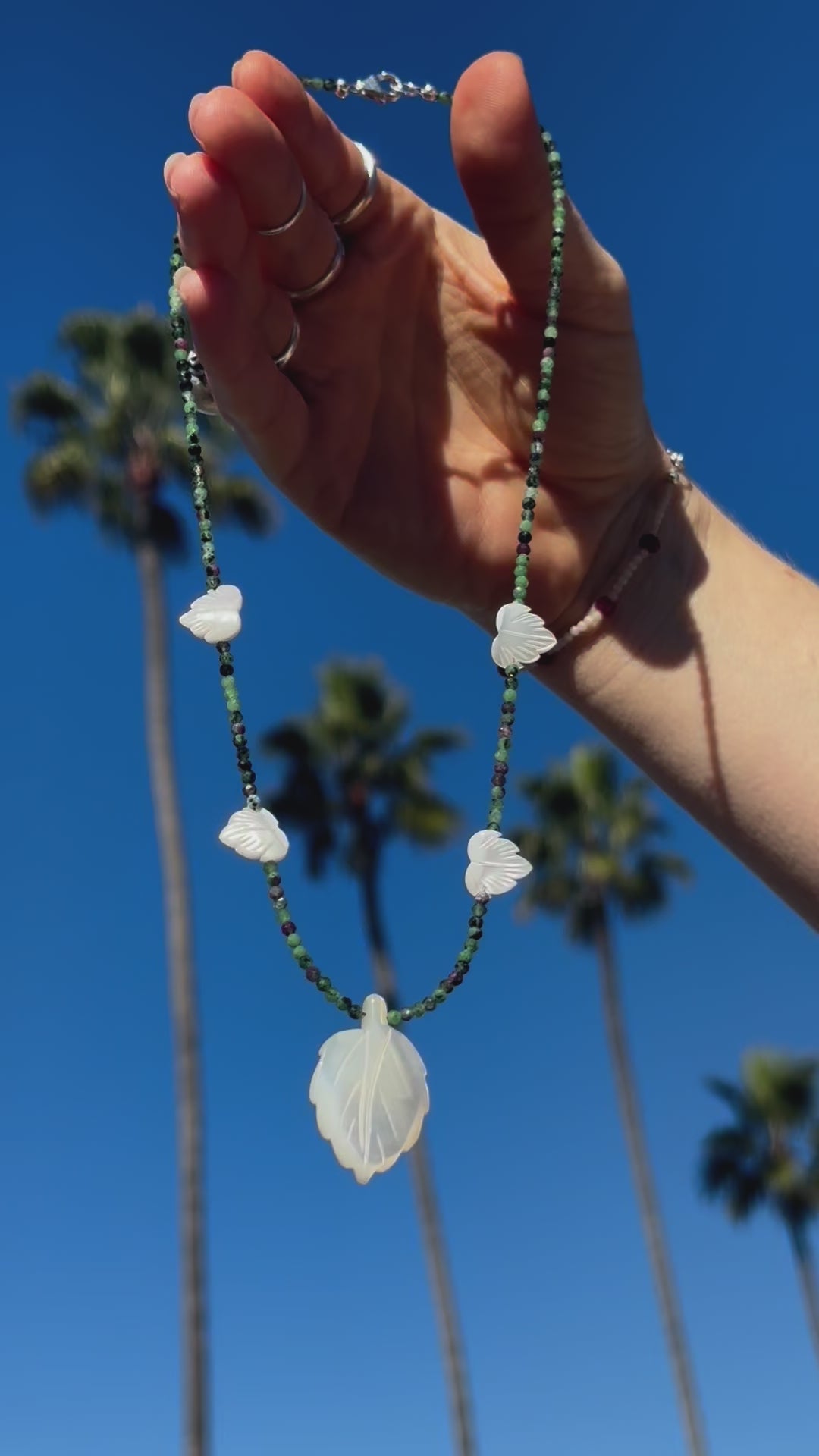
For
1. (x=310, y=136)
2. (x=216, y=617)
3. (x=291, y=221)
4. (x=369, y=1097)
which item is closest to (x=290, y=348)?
(x=291, y=221)

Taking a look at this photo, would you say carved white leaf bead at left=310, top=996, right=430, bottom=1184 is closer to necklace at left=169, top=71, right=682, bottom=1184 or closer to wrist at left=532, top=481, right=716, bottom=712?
necklace at left=169, top=71, right=682, bottom=1184

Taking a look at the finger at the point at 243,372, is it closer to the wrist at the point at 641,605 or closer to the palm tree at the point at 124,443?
the wrist at the point at 641,605

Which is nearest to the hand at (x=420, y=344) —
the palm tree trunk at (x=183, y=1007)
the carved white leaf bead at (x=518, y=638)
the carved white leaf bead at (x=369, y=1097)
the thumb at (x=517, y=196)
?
the thumb at (x=517, y=196)

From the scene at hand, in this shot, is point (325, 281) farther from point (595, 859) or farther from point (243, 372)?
point (595, 859)

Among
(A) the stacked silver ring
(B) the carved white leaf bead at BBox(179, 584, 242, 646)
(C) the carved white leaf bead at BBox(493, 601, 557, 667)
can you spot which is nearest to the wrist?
(C) the carved white leaf bead at BBox(493, 601, 557, 667)

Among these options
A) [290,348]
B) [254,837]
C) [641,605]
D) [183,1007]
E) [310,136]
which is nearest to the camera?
[310,136]

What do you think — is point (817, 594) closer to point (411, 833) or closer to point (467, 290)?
point (467, 290)

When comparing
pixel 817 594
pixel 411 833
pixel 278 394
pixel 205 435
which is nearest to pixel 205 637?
pixel 278 394
